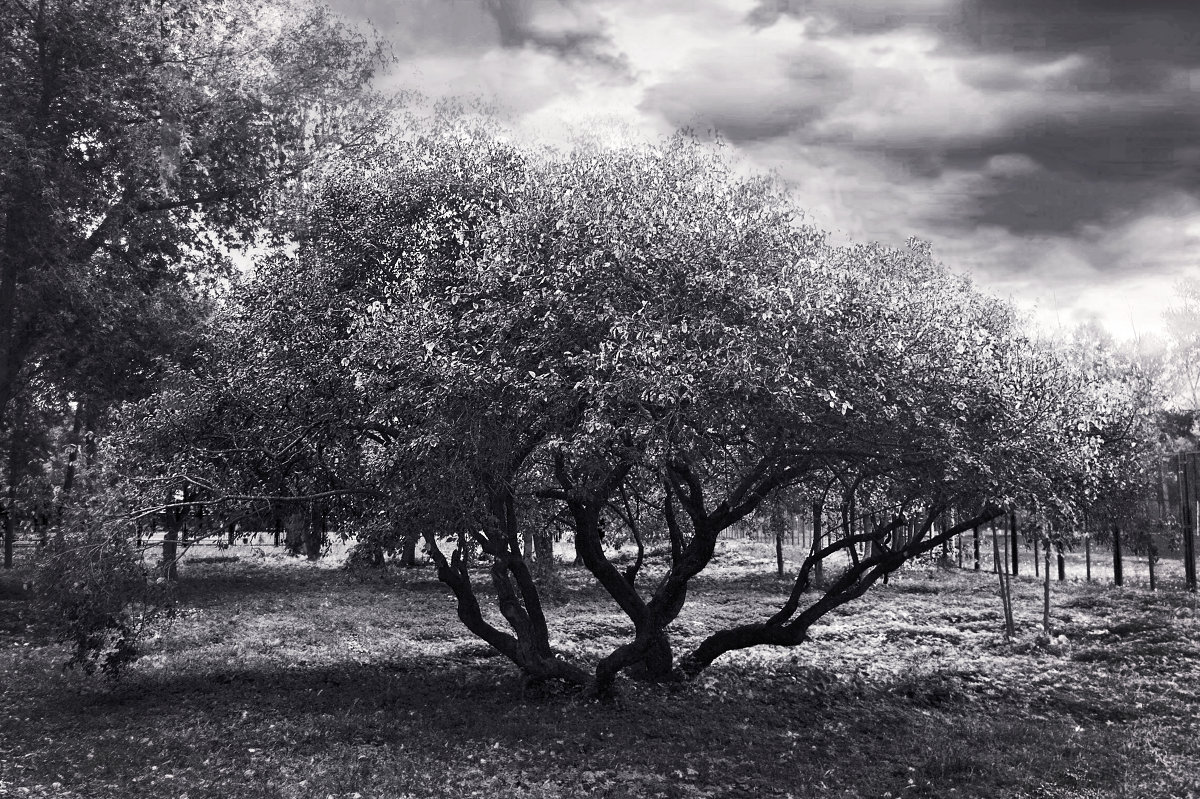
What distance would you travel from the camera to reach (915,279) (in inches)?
635

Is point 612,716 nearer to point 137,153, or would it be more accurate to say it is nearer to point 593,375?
point 593,375

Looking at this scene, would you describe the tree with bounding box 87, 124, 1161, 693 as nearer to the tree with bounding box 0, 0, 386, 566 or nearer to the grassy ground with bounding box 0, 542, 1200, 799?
the grassy ground with bounding box 0, 542, 1200, 799

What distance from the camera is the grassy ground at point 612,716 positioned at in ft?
34.3

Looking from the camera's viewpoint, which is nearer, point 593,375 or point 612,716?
point 593,375

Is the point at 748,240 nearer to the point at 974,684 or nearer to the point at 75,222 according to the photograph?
the point at 974,684

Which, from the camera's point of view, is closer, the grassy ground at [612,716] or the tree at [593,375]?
the grassy ground at [612,716]

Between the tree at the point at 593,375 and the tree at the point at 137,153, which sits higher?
the tree at the point at 137,153

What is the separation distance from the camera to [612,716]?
43.3 ft

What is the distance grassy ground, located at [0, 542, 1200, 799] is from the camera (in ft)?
34.3

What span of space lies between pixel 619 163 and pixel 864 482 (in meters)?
6.13

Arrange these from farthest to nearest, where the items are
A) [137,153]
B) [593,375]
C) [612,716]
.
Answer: [137,153] → [612,716] → [593,375]

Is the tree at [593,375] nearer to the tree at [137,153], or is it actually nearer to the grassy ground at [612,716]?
the grassy ground at [612,716]

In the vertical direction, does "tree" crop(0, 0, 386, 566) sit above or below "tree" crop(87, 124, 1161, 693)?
above

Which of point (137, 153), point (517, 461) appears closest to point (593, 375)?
point (517, 461)
